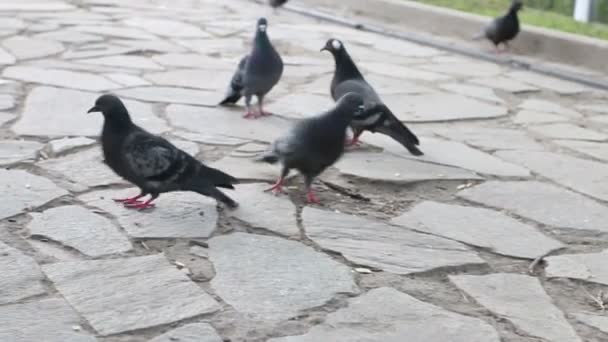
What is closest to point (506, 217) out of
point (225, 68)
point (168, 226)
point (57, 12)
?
point (168, 226)

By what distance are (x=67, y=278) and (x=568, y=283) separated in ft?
6.17

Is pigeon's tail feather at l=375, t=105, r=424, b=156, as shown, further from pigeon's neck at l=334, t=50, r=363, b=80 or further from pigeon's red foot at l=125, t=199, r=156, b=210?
pigeon's red foot at l=125, t=199, r=156, b=210

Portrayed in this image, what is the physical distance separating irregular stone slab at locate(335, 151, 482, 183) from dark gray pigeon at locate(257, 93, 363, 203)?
49 centimetres

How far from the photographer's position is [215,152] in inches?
194

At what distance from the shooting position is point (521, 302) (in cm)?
330

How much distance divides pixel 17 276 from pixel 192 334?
0.75m

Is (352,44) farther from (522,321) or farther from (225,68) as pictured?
(522,321)

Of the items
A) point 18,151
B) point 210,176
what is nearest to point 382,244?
point 210,176

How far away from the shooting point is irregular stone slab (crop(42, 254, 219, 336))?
2.96 m

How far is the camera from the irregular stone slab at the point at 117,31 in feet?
28.1

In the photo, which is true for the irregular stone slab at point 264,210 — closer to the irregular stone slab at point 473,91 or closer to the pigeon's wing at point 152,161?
the pigeon's wing at point 152,161

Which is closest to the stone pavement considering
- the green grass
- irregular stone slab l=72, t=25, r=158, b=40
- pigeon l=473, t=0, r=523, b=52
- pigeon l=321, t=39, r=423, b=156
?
pigeon l=321, t=39, r=423, b=156

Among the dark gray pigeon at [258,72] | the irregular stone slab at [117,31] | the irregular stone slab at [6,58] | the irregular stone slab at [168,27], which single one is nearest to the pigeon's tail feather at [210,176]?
the dark gray pigeon at [258,72]

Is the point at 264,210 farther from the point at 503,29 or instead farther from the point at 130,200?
the point at 503,29
